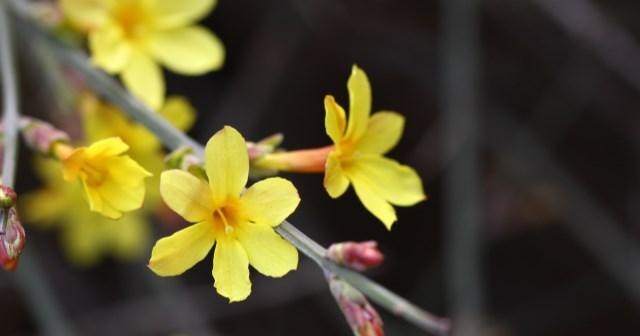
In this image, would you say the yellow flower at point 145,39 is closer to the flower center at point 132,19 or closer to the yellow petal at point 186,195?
the flower center at point 132,19

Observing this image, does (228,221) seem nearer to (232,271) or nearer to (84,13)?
(232,271)

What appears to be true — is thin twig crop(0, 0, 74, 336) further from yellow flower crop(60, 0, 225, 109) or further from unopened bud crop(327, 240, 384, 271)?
unopened bud crop(327, 240, 384, 271)

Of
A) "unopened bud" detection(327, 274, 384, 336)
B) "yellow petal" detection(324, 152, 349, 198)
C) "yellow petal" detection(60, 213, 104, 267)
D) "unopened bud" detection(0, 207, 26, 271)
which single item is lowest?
"yellow petal" detection(60, 213, 104, 267)

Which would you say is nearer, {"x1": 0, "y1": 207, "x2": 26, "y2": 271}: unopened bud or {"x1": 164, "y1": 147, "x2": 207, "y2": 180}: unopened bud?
{"x1": 0, "y1": 207, "x2": 26, "y2": 271}: unopened bud

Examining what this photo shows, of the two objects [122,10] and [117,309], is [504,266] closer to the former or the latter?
[117,309]

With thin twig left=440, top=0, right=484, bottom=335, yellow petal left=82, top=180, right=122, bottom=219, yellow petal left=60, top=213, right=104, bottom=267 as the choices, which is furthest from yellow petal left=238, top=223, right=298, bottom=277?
yellow petal left=60, top=213, right=104, bottom=267

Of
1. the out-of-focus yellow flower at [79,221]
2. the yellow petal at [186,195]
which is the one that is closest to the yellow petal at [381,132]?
the yellow petal at [186,195]

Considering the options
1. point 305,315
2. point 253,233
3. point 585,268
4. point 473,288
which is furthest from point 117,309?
point 253,233

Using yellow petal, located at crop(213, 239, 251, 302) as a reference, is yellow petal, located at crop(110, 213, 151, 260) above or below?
below

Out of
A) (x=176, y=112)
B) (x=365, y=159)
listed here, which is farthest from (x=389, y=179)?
(x=176, y=112)
